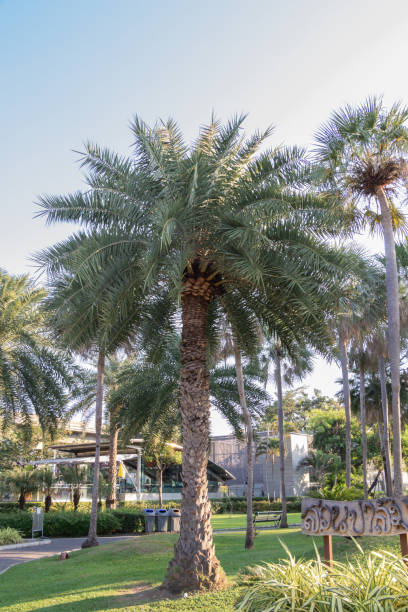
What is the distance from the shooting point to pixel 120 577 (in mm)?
12180

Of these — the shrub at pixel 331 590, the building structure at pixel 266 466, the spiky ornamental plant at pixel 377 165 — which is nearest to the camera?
the shrub at pixel 331 590

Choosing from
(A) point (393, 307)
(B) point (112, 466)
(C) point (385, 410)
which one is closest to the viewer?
(A) point (393, 307)

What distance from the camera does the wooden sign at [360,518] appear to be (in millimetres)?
7273

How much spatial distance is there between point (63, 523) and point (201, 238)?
63.2 feet

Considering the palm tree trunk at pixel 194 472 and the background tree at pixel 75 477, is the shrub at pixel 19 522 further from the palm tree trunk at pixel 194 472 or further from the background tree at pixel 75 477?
the palm tree trunk at pixel 194 472

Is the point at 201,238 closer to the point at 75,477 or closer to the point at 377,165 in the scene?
the point at 377,165

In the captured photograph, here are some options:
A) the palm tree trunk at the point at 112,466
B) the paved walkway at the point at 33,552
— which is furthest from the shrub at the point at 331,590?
the palm tree trunk at the point at 112,466

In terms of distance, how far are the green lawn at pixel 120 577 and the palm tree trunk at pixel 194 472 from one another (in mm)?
482

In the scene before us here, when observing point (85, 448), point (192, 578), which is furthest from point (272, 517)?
point (192, 578)

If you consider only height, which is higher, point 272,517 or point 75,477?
point 75,477

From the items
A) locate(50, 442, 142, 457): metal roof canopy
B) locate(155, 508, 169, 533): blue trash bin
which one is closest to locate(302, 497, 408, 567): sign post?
locate(155, 508, 169, 533): blue trash bin

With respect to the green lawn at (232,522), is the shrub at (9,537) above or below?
above

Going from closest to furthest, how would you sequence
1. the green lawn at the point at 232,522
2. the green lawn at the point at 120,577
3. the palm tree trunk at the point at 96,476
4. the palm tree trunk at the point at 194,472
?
the green lawn at the point at 120,577 → the palm tree trunk at the point at 194,472 → the palm tree trunk at the point at 96,476 → the green lawn at the point at 232,522

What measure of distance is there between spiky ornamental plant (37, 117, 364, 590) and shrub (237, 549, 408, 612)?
5.35m
